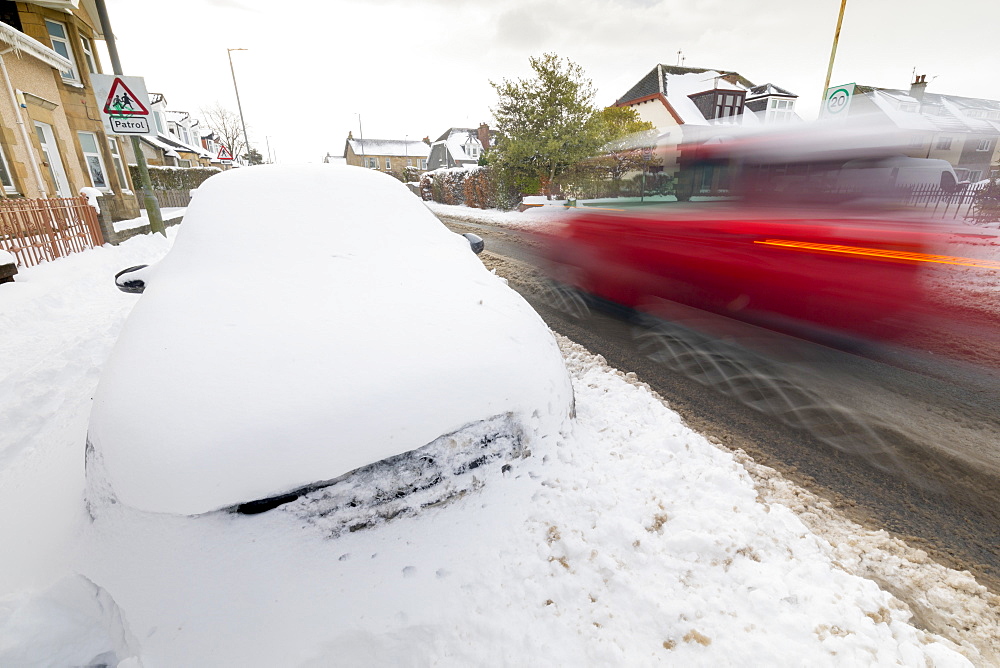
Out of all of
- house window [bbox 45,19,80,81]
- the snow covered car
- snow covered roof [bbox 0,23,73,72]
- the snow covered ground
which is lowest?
the snow covered ground

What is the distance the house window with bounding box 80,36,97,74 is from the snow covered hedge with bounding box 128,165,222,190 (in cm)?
868

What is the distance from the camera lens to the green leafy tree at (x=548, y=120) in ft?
53.8

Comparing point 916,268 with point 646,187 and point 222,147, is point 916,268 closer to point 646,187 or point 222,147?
point 646,187

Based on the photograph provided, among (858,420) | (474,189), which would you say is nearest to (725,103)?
(474,189)

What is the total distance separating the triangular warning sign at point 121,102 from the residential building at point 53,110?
4337 millimetres

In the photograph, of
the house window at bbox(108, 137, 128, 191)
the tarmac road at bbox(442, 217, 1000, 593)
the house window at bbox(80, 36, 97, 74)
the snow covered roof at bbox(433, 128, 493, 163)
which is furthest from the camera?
the snow covered roof at bbox(433, 128, 493, 163)

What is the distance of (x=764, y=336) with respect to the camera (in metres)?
4.23

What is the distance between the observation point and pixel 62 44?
42.0 feet

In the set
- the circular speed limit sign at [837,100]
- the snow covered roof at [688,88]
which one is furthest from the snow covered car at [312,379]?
the snow covered roof at [688,88]

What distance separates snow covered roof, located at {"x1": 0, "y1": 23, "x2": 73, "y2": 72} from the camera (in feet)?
31.0

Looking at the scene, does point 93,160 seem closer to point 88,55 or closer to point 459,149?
point 88,55

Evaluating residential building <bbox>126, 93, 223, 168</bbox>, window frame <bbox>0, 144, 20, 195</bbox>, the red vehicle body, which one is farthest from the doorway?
residential building <bbox>126, 93, 223, 168</bbox>

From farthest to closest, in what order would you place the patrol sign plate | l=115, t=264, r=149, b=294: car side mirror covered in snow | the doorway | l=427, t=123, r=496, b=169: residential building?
1. l=427, t=123, r=496, b=169: residential building
2. the doorway
3. the patrol sign plate
4. l=115, t=264, r=149, b=294: car side mirror covered in snow

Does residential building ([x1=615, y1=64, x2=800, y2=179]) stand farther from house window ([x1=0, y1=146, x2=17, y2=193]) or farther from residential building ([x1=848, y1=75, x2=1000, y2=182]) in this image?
house window ([x1=0, y1=146, x2=17, y2=193])
